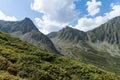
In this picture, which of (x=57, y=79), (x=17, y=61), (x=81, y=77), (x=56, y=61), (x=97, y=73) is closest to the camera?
(x=57, y=79)

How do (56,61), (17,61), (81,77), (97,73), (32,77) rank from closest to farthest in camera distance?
(32,77) < (17,61) < (81,77) < (97,73) < (56,61)

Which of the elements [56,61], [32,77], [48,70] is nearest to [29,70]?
[32,77]

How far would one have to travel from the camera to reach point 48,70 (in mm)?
36469

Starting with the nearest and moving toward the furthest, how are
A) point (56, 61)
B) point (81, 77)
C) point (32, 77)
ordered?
point (32, 77) < point (81, 77) < point (56, 61)

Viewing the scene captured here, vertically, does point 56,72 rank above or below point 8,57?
below

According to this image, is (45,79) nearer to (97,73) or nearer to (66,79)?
A: (66,79)

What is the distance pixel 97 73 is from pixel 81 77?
4781mm

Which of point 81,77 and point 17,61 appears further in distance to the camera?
point 81,77

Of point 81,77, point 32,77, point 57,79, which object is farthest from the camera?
point 81,77

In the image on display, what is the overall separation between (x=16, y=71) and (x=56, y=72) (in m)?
7.34

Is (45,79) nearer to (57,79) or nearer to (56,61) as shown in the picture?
(57,79)

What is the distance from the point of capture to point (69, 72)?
40500mm

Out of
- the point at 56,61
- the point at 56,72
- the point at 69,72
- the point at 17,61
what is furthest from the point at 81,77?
the point at 17,61

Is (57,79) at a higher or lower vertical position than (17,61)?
lower
